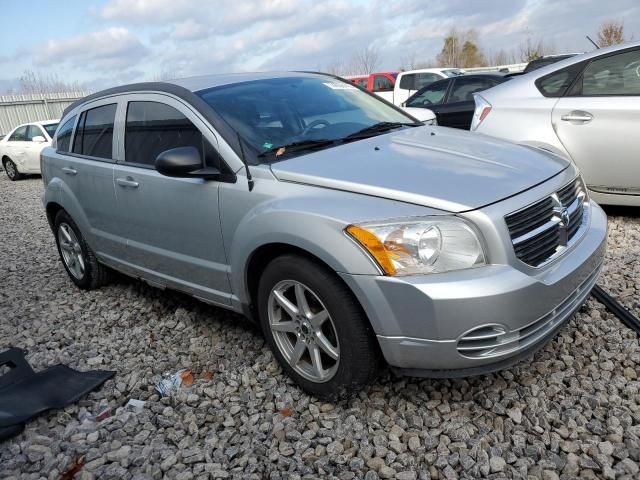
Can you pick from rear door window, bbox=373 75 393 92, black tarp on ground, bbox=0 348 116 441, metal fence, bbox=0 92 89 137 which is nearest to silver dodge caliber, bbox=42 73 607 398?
black tarp on ground, bbox=0 348 116 441

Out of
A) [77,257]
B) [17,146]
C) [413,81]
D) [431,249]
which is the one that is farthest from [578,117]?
[17,146]

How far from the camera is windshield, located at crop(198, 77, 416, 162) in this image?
312 cm

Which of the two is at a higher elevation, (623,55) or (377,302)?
(623,55)

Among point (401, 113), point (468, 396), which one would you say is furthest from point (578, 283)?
point (401, 113)

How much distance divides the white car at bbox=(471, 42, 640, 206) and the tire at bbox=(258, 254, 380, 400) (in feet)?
9.63

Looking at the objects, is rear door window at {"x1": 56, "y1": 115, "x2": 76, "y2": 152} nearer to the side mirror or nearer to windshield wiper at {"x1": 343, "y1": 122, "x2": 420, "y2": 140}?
the side mirror

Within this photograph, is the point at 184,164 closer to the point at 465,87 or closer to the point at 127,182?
the point at 127,182

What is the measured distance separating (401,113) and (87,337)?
2.77m

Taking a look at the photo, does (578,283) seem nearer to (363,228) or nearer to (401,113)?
(363,228)

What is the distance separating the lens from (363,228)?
236 centimetres

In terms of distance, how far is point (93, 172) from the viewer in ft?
13.5

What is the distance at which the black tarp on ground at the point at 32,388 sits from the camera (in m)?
2.89

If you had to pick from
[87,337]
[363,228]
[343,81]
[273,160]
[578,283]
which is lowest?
[87,337]

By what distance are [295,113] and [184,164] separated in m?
0.83
